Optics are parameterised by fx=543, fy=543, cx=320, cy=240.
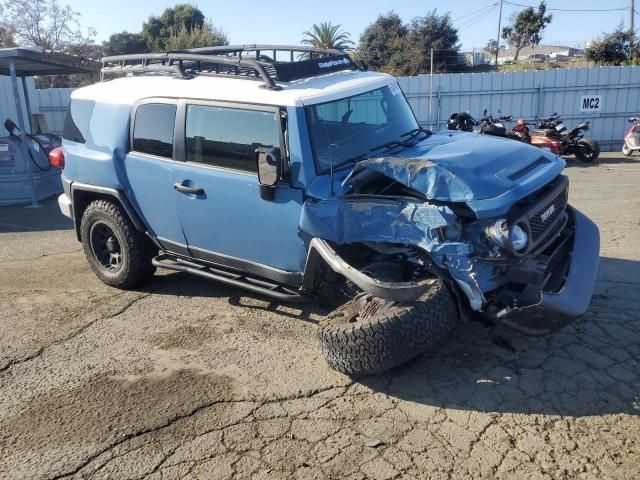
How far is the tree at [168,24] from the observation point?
164 ft

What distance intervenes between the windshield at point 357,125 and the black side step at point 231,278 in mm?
1023

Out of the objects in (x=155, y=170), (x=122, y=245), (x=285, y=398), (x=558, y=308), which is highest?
(x=155, y=170)

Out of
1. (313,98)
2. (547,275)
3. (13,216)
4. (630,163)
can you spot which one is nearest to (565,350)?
(547,275)

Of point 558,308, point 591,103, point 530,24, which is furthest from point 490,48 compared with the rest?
point 558,308

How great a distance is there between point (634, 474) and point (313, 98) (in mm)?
3099

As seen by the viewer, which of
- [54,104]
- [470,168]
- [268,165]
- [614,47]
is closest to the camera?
[470,168]

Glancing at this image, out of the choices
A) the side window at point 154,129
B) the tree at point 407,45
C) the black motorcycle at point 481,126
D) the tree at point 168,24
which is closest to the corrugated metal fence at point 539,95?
the black motorcycle at point 481,126

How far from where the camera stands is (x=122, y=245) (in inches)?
208

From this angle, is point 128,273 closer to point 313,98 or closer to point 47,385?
point 47,385

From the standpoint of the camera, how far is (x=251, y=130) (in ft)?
13.9

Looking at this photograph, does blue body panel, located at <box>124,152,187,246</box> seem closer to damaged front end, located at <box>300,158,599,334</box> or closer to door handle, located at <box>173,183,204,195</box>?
door handle, located at <box>173,183,204,195</box>

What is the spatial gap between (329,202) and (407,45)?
131ft

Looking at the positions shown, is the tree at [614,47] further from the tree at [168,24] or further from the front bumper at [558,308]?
the tree at [168,24]

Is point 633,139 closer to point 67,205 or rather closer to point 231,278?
point 231,278
